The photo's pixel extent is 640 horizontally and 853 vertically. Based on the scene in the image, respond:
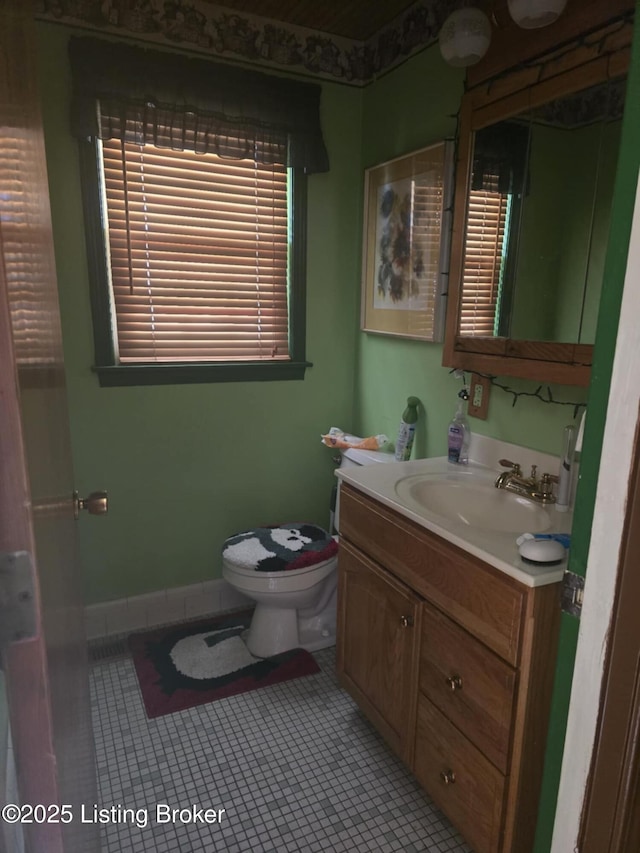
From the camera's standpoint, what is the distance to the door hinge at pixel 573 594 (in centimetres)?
85

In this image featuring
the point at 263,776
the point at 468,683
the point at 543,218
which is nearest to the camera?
the point at 468,683

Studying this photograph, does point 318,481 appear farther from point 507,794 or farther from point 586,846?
point 586,846

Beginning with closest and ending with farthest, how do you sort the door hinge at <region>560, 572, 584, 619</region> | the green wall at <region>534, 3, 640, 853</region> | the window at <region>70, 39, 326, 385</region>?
the green wall at <region>534, 3, 640, 853</region>
the door hinge at <region>560, 572, 584, 619</region>
the window at <region>70, 39, 326, 385</region>

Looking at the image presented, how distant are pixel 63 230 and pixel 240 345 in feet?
2.55

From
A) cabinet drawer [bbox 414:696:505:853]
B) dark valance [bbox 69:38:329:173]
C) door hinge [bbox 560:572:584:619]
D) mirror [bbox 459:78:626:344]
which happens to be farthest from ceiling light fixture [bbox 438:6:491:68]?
cabinet drawer [bbox 414:696:505:853]

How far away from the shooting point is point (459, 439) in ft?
6.09

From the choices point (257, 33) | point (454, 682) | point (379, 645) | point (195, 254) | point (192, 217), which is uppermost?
point (257, 33)

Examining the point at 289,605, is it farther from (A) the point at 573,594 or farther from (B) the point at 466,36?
(B) the point at 466,36

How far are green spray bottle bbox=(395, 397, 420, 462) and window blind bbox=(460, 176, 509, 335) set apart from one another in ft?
1.40

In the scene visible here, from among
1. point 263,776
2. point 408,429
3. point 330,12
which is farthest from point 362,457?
point 330,12

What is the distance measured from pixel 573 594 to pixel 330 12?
2.17m

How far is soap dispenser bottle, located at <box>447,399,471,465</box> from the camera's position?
1.86 meters

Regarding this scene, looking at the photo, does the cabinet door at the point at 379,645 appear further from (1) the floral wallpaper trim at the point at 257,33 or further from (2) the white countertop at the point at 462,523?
(1) the floral wallpaper trim at the point at 257,33

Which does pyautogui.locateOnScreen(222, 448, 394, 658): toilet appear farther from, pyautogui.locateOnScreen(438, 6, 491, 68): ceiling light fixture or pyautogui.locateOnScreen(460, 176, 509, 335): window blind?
pyautogui.locateOnScreen(438, 6, 491, 68): ceiling light fixture
